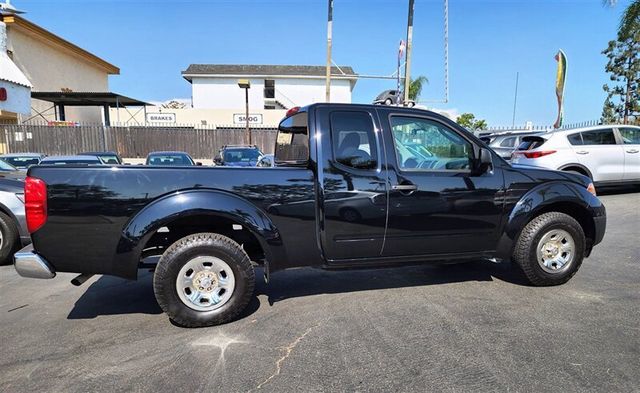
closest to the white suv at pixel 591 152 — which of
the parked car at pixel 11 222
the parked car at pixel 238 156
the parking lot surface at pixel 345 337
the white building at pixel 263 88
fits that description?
the parking lot surface at pixel 345 337

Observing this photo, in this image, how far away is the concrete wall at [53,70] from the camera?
23000mm

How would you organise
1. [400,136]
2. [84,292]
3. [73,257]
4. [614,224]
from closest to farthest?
[73,257] → [400,136] → [84,292] → [614,224]

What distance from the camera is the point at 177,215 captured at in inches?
136

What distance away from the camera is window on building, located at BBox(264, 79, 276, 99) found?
4015 cm

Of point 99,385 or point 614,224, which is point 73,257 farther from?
point 614,224

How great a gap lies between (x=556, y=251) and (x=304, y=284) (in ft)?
9.24

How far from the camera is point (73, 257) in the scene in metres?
3.43

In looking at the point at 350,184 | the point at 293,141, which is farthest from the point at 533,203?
the point at 293,141

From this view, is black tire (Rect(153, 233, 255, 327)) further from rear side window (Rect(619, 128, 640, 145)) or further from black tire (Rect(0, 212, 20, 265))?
rear side window (Rect(619, 128, 640, 145))

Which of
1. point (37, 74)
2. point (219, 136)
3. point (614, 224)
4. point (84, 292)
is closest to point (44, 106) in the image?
point (37, 74)

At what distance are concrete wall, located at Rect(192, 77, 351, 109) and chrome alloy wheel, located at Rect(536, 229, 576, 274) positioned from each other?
1434 inches

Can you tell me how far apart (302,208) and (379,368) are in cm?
150

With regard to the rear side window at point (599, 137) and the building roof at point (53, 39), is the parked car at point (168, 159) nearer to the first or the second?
the rear side window at point (599, 137)

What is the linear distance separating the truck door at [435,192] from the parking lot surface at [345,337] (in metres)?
0.62
